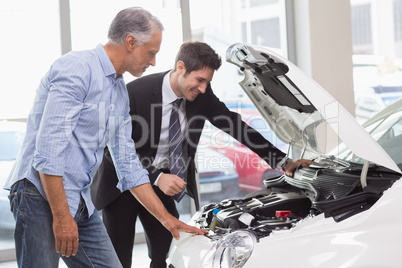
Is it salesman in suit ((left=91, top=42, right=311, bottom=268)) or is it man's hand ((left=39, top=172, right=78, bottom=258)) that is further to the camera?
salesman in suit ((left=91, top=42, right=311, bottom=268))

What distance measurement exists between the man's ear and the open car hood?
0.54 m

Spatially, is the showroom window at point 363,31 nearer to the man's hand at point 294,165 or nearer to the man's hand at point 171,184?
the man's hand at point 294,165

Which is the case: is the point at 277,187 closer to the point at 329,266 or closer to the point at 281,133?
Answer: the point at 281,133

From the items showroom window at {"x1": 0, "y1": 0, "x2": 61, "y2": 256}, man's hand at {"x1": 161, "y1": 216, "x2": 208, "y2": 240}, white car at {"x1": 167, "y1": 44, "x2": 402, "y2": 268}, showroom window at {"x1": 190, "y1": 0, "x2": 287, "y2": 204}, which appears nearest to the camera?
white car at {"x1": 167, "y1": 44, "x2": 402, "y2": 268}

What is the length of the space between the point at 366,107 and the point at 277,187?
4306mm

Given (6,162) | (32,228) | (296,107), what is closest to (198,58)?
(296,107)

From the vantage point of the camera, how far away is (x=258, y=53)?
2.20 meters

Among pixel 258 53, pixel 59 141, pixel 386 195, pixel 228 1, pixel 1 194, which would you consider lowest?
pixel 1 194

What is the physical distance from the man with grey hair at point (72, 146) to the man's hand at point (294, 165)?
872 millimetres

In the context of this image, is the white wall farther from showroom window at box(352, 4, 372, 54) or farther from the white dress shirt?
the white dress shirt

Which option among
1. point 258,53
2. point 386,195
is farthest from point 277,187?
point 386,195

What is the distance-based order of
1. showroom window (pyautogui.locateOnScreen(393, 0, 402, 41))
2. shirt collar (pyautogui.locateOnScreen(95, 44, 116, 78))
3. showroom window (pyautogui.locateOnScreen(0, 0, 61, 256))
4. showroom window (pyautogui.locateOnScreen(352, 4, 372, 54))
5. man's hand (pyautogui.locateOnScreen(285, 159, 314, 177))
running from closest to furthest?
1. shirt collar (pyautogui.locateOnScreen(95, 44, 116, 78))
2. man's hand (pyautogui.locateOnScreen(285, 159, 314, 177))
3. showroom window (pyautogui.locateOnScreen(0, 0, 61, 256))
4. showroom window (pyautogui.locateOnScreen(352, 4, 372, 54))
5. showroom window (pyautogui.locateOnScreen(393, 0, 402, 41))

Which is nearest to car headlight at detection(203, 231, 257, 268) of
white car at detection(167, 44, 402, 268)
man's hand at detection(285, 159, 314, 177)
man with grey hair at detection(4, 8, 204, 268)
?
white car at detection(167, 44, 402, 268)

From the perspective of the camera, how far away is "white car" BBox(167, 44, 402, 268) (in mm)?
1617
